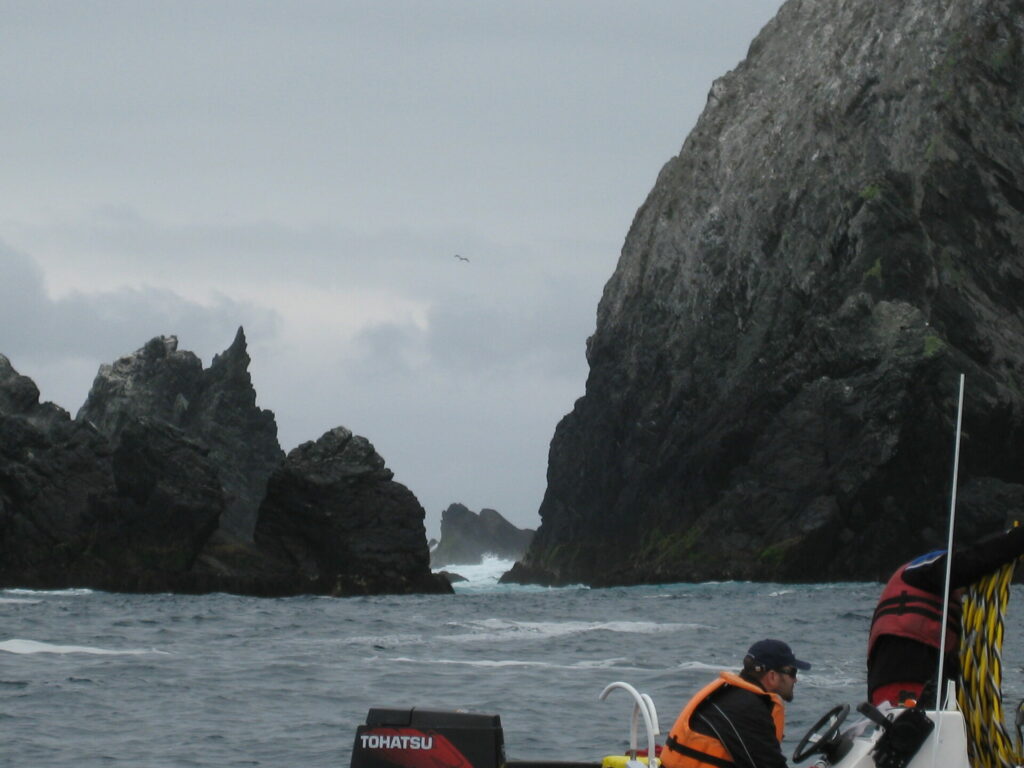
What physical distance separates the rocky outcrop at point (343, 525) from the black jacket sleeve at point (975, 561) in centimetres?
6982

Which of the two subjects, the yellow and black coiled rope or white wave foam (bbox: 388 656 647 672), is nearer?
the yellow and black coiled rope

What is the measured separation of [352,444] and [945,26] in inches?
1720

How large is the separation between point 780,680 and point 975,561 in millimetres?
1791

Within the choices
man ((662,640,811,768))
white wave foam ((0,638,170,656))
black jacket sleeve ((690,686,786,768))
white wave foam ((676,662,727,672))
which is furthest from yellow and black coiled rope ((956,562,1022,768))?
white wave foam ((0,638,170,656))

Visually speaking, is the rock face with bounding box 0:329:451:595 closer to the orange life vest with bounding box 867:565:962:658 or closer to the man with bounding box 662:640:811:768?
the orange life vest with bounding box 867:565:962:658

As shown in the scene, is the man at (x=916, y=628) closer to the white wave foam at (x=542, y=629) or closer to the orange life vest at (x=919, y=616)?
the orange life vest at (x=919, y=616)

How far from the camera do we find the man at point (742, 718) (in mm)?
10188

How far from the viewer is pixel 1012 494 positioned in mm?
86250

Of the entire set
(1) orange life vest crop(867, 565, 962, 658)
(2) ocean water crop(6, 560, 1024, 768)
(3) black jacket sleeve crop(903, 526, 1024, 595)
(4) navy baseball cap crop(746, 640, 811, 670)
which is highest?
(3) black jacket sleeve crop(903, 526, 1024, 595)

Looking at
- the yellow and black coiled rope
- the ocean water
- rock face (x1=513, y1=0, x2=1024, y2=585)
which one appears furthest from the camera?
rock face (x1=513, y1=0, x2=1024, y2=585)

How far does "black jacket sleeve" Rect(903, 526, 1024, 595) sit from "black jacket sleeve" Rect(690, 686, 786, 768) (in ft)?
6.20

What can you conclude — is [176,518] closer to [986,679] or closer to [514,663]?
[514,663]

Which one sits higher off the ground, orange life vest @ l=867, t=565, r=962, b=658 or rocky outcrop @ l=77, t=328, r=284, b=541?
rocky outcrop @ l=77, t=328, r=284, b=541

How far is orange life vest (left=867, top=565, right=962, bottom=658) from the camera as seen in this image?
38.2 ft
